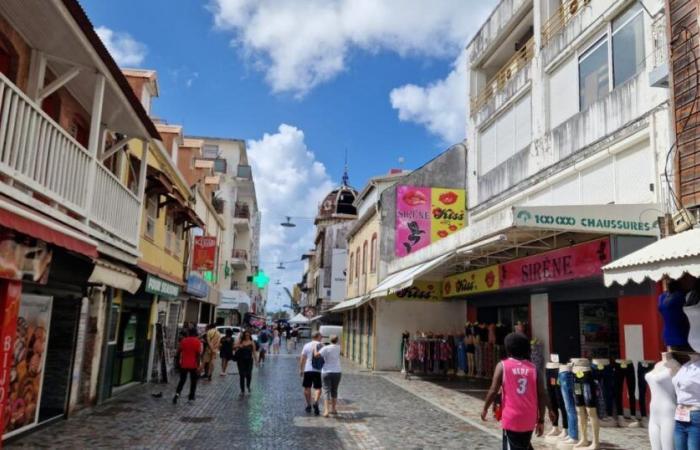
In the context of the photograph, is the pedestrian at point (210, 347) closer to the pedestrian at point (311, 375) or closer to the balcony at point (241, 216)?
the pedestrian at point (311, 375)

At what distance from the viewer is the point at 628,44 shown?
11.5 m

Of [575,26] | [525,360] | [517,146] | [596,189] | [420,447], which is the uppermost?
[575,26]

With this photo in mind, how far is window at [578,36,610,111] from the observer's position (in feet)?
40.7

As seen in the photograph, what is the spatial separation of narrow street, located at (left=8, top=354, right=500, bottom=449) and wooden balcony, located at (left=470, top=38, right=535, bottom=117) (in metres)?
10.1

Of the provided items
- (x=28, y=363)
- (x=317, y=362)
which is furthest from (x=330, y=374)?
(x=28, y=363)

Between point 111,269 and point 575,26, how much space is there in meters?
12.0

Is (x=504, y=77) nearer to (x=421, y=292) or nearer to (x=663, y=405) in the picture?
(x=421, y=292)

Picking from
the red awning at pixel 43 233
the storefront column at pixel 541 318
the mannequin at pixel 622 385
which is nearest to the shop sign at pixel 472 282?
the storefront column at pixel 541 318

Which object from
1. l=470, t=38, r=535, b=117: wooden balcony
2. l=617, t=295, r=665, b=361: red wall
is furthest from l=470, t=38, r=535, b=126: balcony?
l=617, t=295, r=665, b=361: red wall

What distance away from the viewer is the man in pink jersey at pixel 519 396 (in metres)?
5.29

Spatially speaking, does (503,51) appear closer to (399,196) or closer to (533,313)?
(399,196)

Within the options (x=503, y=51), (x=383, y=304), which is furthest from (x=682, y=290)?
(x=383, y=304)

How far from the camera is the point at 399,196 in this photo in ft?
76.7

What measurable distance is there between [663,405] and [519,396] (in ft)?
5.65
